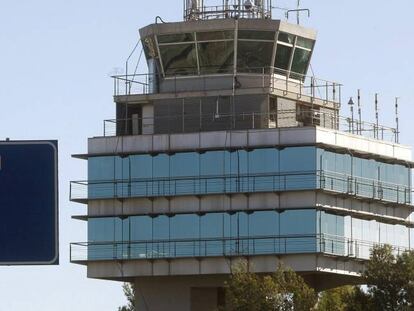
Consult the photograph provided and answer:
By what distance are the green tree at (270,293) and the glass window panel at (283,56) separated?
15553 mm

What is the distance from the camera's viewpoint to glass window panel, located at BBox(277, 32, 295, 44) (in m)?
125

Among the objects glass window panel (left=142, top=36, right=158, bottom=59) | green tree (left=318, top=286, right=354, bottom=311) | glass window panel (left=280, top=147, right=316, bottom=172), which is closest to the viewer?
glass window panel (left=280, top=147, right=316, bottom=172)

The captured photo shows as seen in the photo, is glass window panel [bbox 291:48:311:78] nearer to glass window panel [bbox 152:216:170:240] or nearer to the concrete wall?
the concrete wall

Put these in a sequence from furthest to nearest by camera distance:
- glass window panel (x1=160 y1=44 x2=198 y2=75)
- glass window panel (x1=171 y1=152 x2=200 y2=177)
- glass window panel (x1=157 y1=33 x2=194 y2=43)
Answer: glass window panel (x1=160 y1=44 x2=198 y2=75)
glass window panel (x1=157 y1=33 x2=194 y2=43)
glass window panel (x1=171 y1=152 x2=200 y2=177)

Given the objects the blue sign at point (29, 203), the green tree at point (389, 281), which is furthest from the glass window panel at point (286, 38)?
the blue sign at point (29, 203)

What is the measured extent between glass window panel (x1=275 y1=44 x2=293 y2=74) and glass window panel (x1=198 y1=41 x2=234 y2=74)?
283cm

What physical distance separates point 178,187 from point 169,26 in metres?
10.1

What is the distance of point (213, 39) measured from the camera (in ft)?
411

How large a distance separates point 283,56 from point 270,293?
17.9 meters

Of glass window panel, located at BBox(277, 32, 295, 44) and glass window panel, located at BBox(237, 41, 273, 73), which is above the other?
glass window panel, located at BBox(277, 32, 295, 44)

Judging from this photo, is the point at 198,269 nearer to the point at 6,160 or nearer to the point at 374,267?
the point at 374,267

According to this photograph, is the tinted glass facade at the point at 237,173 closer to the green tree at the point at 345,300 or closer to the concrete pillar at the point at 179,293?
the concrete pillar at the point at 179,293

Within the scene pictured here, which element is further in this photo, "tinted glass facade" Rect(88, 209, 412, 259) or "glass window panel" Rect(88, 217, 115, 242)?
"glass window panel" Rect(88, 217, 115, 242)

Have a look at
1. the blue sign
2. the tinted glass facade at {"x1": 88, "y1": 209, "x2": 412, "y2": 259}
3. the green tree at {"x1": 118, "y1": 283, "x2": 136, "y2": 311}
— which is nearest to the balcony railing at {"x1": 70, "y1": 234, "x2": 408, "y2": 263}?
the tinted glass facade at {"x1": 88, "y1": 209, "x2": 412, "y2": 259}
